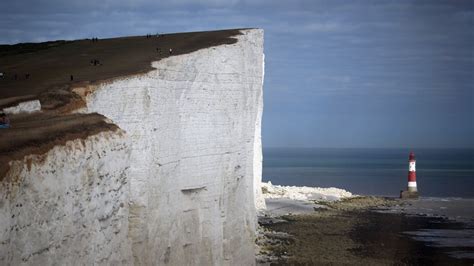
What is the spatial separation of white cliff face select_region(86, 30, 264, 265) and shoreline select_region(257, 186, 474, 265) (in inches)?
78.0

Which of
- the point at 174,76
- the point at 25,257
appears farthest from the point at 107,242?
the point at 174,76

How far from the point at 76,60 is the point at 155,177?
738cm

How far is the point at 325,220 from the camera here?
3073 centimetres

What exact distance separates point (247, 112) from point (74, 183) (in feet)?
34.2

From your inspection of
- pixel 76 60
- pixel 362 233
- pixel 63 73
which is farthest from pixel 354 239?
pixel 63 73

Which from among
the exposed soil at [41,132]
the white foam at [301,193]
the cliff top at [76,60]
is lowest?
the white foam at [301,193]

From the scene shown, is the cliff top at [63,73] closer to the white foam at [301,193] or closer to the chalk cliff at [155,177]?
the chalk cliff at [155,177]

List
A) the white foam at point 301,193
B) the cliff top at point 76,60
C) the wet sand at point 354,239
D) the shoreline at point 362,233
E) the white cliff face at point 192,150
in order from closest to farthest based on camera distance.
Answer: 1. the white cliff face at point 192,150
2. the cliff top at point 76,60
3. the wet sand at point 354,239
4. the shoreline at point 362,233
5. the white foam at point 301,193

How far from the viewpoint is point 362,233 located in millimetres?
27859

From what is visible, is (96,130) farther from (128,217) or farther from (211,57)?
(211,57)

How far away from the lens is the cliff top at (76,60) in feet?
56.4

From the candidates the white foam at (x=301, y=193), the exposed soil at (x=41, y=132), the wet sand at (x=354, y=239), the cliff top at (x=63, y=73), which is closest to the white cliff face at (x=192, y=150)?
the cliff top at (x=63, y=73)

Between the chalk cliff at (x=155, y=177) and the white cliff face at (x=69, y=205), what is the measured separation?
17 millimetres

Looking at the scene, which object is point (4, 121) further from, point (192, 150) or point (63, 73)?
point (63, 73)
